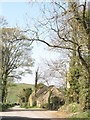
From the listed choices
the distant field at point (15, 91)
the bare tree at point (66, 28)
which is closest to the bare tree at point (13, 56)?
the distant field at point (15, 91)

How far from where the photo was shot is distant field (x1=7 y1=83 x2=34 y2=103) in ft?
12.6

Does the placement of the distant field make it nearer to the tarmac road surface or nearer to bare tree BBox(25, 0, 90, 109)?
the tarmac road surface

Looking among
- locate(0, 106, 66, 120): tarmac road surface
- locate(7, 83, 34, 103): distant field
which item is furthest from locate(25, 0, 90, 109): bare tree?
locate(0, 106, 66, 120): tarmac road surface

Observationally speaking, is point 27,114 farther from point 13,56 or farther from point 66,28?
point 66,28

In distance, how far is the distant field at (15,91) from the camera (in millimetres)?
3855

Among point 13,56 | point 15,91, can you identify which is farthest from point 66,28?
point 15,91

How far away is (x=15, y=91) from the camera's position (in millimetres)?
3906

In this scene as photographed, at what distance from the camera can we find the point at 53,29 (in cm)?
405

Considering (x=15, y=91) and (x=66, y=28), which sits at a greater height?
(x=66, y=28)

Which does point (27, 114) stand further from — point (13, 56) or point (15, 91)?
point (13, 56)

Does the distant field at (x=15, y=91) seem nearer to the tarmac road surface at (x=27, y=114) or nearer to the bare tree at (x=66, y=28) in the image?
the tarmac road surface at (x=27, y=114)

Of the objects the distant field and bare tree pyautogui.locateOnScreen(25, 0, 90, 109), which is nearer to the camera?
the distant field

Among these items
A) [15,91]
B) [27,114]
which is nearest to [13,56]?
[15,91]

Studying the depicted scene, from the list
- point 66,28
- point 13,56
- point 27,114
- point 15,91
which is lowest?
point 27,114
